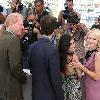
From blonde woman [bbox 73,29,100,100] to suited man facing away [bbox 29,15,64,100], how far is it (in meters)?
0.35

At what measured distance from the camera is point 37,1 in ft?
19.8

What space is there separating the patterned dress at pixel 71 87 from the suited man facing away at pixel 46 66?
0.27m

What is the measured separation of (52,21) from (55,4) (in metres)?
Answer: 4.79

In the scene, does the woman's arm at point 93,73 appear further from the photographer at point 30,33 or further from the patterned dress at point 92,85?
the photographer at point 30,33

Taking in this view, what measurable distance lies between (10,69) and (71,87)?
80 cm

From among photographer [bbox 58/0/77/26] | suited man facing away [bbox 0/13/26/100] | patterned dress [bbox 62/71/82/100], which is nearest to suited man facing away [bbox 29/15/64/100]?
suited man facing away [bbox 0/13/26/100]

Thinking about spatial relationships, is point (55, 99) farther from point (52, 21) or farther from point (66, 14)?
point (66, 14)

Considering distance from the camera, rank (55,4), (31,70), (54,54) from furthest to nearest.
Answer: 1. (55,4)
2. (31,70)
3. (54,54)

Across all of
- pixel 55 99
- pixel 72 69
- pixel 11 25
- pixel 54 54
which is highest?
pixel 11 25

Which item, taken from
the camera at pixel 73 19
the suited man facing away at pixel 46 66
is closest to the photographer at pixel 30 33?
the camera at pixel 73 19

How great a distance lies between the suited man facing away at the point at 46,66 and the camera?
3.56m

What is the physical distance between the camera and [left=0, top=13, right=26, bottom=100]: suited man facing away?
140 inches

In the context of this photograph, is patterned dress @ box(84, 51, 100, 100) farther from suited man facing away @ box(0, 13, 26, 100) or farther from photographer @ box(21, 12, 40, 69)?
photographer @ box(21, 12, 40, 69)

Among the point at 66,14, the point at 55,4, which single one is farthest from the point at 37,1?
the point at 55,4
